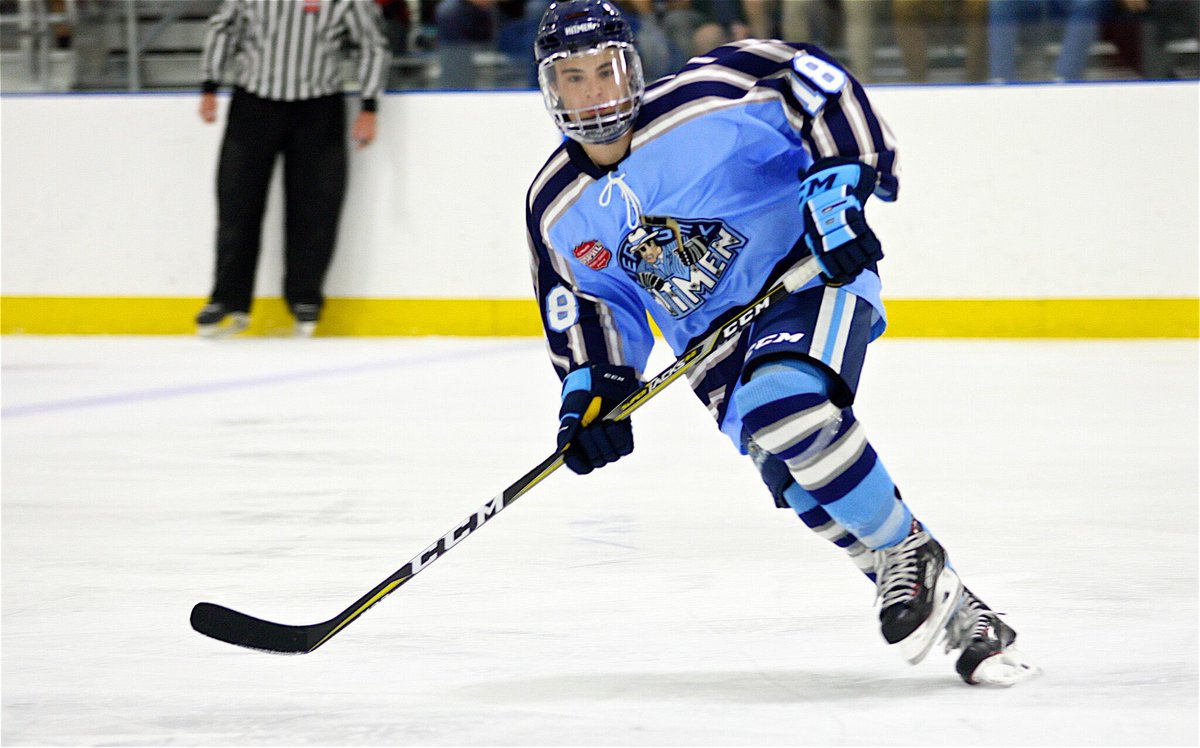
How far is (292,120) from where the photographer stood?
5.66 metres

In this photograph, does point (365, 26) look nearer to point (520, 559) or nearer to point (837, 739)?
point (520, 559)

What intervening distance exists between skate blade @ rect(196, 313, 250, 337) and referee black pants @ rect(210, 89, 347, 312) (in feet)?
0.32

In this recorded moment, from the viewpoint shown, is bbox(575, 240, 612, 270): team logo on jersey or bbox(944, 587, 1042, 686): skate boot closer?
bbox(944, 587, 1042, 686): skate boot

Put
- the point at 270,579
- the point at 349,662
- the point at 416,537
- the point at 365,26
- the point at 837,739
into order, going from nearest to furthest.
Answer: the point at 837,739 → the point at 349,662 → the point at 270,579 → the point at 416,537 → the point at 365,26

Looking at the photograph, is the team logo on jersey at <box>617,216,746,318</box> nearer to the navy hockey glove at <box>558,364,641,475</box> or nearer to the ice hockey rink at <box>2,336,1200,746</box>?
the navy hockey glove at <box>558,364,641,475</box>

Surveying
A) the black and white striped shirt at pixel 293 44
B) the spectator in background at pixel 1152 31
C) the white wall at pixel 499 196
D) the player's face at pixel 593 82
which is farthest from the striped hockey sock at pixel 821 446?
the black and white striped shirt at pixel 293 44

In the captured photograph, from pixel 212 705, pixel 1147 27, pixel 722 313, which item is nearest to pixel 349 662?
pixel 212 705

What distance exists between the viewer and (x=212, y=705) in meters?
1.80

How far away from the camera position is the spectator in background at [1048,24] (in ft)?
17.5

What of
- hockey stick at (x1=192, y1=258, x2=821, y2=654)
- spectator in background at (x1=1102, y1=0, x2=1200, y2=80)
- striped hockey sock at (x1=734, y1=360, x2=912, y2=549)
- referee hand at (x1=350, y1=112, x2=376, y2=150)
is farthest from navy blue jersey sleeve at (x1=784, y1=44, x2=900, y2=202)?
referee hand at (x1=350, y1=112, x2=376, y2=150)

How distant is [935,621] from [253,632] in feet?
2.78

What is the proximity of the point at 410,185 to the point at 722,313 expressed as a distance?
3.81 m

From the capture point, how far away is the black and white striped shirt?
18.3ft

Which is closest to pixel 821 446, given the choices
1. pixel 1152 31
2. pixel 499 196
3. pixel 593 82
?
pixel 593 82
